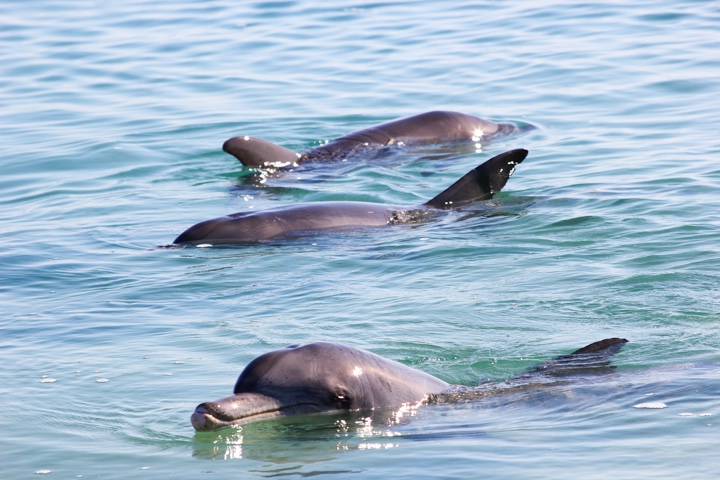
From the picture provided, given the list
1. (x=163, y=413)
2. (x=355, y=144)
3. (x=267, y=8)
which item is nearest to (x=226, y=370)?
(x=163, y=413)

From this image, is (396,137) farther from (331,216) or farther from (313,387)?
(313,387)

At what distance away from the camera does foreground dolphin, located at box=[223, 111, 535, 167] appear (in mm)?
15908

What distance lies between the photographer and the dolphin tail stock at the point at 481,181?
43.3ft

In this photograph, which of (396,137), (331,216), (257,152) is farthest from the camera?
(396,137)

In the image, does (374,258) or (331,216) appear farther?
(331,216)

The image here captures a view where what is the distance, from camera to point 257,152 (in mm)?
15703

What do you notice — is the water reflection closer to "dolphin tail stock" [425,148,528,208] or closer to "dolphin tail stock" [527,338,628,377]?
"dolphin tail stock" [527,338,628,377]

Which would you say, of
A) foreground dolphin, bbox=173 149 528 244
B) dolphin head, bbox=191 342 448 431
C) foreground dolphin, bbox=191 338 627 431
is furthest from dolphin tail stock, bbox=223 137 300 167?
dolphin head, bbox=191 342 448 431

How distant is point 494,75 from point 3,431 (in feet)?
52.0

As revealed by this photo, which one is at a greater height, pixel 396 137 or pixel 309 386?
pixel 396 137

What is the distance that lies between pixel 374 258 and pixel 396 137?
5.47 m

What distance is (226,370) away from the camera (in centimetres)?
841

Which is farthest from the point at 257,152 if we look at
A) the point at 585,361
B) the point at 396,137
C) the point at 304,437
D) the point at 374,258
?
the point at 304,437

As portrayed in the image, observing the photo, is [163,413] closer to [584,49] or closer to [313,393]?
[313,393]
